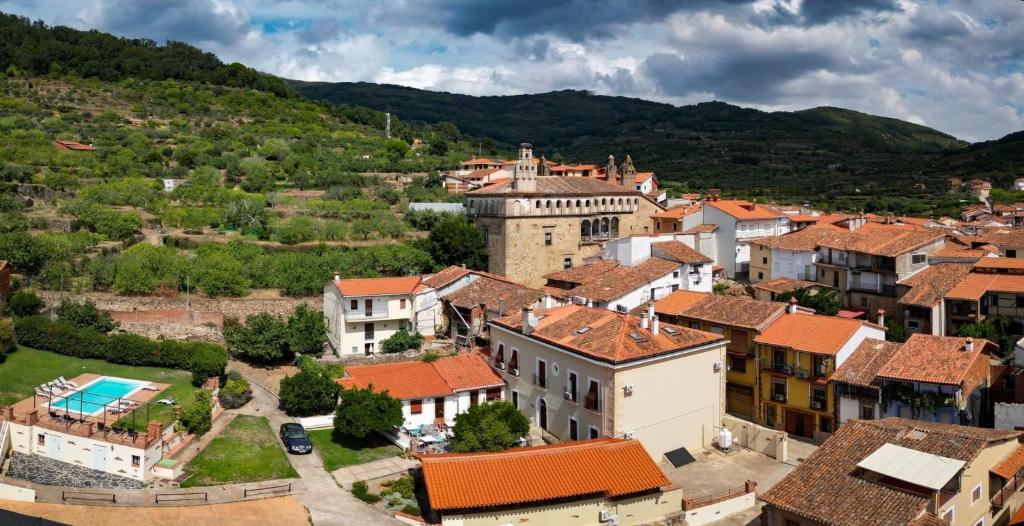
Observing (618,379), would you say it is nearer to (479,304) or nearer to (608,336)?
(608,336)

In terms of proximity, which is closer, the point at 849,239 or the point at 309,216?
the point at 849,239

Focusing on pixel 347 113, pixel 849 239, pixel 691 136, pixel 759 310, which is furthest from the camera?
pixel 691 136

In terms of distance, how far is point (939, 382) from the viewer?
23.8 m

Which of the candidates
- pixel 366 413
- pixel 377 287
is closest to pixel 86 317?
pixel 377 287

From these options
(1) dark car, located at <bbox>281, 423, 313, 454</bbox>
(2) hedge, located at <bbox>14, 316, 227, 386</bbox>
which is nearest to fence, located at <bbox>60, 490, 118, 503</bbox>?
(1) dark car, located at <bbox>281, 423, 313, 454</bbox>

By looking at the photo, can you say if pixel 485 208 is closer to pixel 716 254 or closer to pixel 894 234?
pixel 716 254

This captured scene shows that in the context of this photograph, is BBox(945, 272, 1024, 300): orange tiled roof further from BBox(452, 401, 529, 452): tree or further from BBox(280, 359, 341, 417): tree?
BBox(280, 359, 341, 417): tree

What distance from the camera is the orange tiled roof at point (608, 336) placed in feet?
79.7

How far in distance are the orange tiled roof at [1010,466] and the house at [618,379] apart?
9037 mm

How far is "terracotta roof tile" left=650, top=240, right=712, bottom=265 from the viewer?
37922mm

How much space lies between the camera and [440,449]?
2511 cm

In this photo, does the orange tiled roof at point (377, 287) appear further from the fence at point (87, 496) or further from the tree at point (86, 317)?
the fence at point (87, 496)

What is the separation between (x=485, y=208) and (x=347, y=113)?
5458cm

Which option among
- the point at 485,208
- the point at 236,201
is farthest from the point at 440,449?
the point at 236,201
